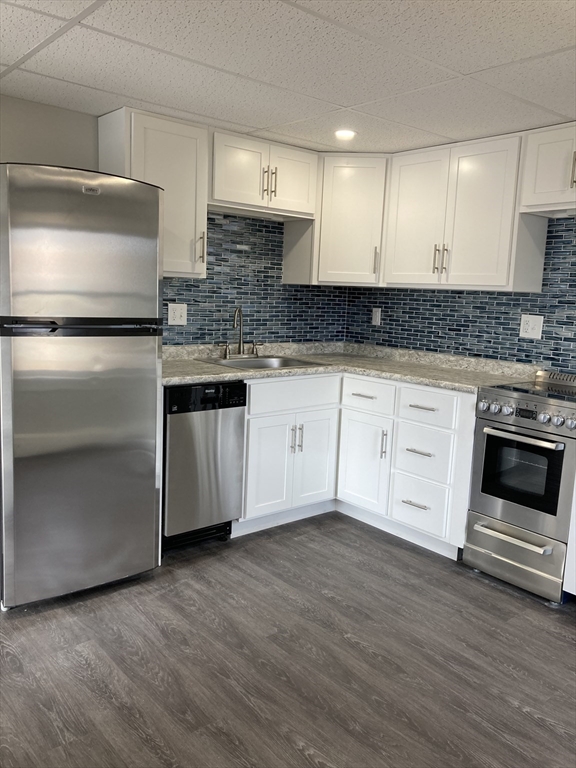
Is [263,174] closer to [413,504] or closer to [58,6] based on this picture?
[58,6]

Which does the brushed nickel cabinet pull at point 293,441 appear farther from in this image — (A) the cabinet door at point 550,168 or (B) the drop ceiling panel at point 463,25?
(B) the drop ceiling panel at point 463,25

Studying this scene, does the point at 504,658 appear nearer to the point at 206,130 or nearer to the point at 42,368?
the point at 42,368

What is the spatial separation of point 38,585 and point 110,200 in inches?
62.3

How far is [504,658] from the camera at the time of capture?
2.38 metres

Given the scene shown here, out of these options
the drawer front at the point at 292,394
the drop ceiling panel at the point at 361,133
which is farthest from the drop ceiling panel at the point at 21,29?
the drawer front at the point at 292,394

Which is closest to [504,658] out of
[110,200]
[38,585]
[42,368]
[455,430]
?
[455,430]

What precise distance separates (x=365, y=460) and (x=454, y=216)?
4.75ft

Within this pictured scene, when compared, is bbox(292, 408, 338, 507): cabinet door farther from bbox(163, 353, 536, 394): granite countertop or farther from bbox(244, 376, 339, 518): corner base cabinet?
bbox(163, 353, 536, 394): granite countertop

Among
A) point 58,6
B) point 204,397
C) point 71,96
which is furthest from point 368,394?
point 58,6

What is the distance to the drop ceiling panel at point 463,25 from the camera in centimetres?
184

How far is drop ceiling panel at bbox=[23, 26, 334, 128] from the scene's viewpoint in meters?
2.29

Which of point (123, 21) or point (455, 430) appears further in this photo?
point (455, 430)

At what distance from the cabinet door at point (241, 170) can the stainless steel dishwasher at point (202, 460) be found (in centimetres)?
107

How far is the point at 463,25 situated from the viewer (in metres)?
1.97
